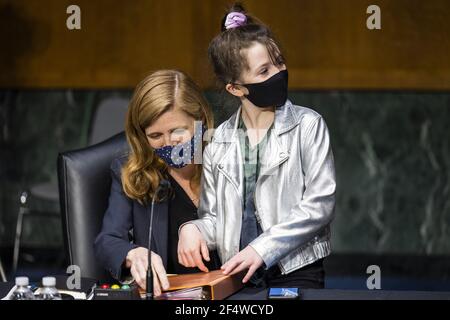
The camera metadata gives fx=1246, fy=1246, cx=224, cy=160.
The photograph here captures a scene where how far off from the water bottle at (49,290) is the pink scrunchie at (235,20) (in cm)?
94

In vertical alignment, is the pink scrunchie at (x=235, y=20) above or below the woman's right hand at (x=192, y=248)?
above

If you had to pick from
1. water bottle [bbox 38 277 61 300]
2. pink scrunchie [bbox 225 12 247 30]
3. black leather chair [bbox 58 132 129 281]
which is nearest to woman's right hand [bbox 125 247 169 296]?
water bottle [bbox 38 277 61 300]

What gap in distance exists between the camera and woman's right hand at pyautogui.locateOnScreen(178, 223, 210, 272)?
3600 mm

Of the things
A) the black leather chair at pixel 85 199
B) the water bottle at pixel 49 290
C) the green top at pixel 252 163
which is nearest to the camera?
the water bottle at pixel 49 290

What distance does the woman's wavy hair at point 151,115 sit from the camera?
378 centimetres

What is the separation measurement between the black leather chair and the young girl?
1.41ft

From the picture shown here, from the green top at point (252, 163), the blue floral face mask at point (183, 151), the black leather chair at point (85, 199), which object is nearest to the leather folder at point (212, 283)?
the green top at point (252, 163)

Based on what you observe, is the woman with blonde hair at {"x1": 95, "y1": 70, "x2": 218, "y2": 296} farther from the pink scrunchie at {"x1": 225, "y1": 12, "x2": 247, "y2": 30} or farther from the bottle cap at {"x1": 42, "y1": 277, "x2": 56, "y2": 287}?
the bottle cap at {"x1": 42, "y1": 277, "x2": 56, "y2": 287}

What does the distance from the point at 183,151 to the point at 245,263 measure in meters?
0.48

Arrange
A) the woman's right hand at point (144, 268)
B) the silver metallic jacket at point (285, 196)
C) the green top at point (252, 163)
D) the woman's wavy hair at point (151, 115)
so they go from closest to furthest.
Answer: the woman's right hand at point (144, 268) < the silver metallic jacket at point (285, 196) < the green top at point (252, 163) < the woman's wavy hair at point (151, 115)

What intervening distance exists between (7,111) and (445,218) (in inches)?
87.1

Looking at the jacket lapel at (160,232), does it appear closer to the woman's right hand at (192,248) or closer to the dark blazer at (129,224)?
the dark blazer at (129,224)

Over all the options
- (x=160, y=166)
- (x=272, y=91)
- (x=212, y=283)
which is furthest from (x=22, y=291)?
(x=272, y=91)
